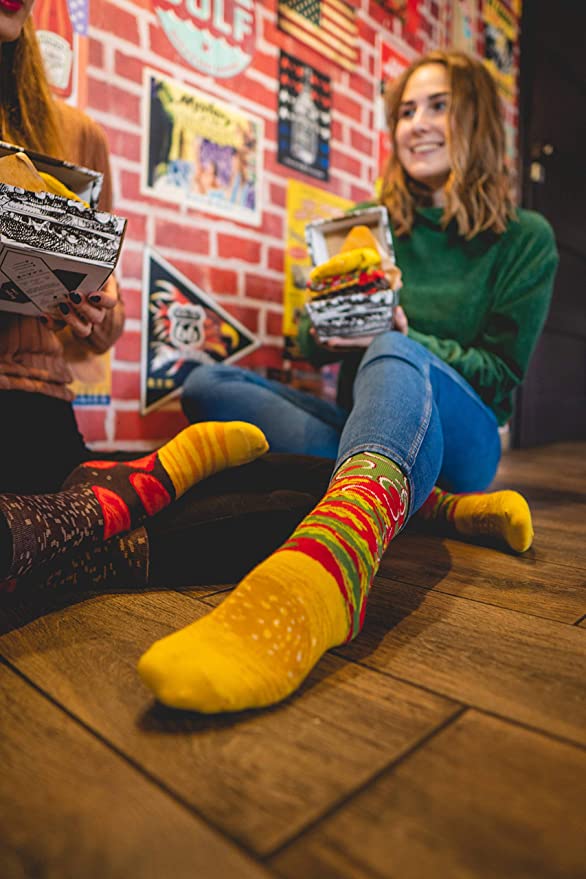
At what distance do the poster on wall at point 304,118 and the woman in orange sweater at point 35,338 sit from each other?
0.77m

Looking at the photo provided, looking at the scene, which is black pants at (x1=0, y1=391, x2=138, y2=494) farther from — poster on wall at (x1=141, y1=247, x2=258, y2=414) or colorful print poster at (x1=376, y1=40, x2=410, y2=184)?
colorful print poster at (x1=376, y1=40, x2=410, y2=184)

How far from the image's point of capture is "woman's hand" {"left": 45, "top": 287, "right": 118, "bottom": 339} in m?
0.80

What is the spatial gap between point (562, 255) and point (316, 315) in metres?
2.18

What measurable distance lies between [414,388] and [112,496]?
1.43ft

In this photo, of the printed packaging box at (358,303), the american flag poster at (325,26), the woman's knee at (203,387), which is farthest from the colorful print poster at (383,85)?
the woman's knee at (203,387)

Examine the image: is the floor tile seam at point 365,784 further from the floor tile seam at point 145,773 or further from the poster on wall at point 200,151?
the poster on wall at point 200,151

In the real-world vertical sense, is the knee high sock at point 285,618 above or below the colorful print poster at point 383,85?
below

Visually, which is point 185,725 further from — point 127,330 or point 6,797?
point 127,330

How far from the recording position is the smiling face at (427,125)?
135 centimetres

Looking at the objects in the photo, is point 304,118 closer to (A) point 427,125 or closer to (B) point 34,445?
(A) point 427,125

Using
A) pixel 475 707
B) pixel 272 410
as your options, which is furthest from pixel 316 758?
pixel 272 410

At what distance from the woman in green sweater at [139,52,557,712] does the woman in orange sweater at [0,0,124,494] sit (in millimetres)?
380

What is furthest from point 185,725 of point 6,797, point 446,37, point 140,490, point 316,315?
point 446,37

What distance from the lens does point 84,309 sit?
816mm
